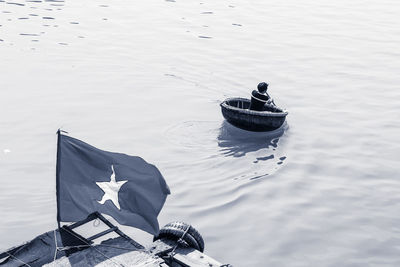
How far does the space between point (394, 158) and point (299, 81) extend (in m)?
11.4

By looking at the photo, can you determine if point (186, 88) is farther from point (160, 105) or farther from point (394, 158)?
point (394, 158)

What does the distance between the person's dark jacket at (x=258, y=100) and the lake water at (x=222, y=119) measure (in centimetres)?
147

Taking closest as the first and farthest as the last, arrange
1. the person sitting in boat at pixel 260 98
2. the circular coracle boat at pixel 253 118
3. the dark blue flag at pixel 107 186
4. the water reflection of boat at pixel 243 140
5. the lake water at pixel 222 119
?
the dark blue flag at pixel 107 186, the lake water at pixel 222 119, the water reflection of boat at pixel 243 140, the circular coracle boat at pixel 253 118, the person sitting in boat at pixel 260 98

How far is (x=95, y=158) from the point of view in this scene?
→ 49.3ft

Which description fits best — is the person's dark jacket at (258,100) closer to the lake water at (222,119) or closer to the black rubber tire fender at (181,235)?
the lake water at (222,119)

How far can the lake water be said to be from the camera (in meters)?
20.3

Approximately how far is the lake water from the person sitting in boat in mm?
1492

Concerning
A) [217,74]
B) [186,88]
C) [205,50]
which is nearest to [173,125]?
[186,88]

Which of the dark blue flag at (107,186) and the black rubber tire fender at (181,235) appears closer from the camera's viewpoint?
the dark blue flag at (107,186)

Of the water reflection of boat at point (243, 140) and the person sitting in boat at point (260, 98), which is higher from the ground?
the person sitting in boat at point (260, 98)

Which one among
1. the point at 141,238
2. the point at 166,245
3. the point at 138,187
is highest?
the point at 138,187

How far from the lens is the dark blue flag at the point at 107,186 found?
1450cm

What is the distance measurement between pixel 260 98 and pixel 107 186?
46.4ft

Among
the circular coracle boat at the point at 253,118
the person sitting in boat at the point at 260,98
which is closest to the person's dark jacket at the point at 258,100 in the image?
the person sitting in boat at the point at 260,98
